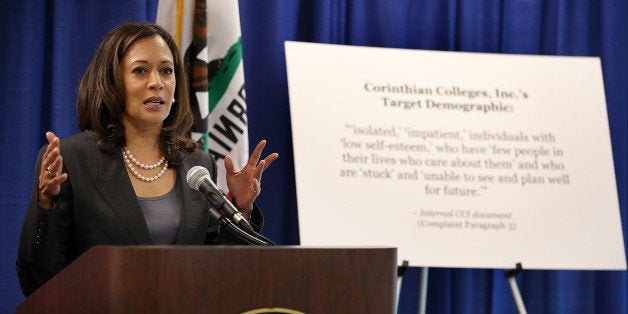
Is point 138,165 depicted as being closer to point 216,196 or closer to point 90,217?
point 90,217

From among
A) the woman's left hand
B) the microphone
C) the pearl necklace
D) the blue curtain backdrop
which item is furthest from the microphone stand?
the blue curtain backdrop

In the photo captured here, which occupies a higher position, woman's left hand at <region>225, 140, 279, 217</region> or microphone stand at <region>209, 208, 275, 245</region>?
woman's left hand at <region>225, 140, 279, 217</region>

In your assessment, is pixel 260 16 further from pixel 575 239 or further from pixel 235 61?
pixel 575 239

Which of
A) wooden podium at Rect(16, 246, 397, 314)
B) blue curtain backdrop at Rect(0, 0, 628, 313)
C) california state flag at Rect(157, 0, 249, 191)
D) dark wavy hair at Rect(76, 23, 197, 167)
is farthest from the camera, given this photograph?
blue curtain backdrop at Rect(0, 0, 628, 313)

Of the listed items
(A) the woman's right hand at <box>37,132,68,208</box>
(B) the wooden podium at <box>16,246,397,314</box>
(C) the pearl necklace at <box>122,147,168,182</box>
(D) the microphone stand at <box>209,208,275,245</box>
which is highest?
(C) the pearl necklace at <box>122,147,168,182</box>

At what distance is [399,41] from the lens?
4.63 meters

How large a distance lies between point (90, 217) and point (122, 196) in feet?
0.30

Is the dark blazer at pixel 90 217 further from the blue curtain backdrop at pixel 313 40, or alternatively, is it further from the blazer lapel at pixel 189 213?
the blue curtain backdrop at pixel 313 40

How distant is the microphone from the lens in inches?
74.5

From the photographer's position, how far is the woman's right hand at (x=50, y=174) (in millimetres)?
1875

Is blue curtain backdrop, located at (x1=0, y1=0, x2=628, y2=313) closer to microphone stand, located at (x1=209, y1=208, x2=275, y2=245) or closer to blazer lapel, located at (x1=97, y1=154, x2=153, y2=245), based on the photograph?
blazer lapel, located at (x1=97, y1=154, x2=153, y2=245)

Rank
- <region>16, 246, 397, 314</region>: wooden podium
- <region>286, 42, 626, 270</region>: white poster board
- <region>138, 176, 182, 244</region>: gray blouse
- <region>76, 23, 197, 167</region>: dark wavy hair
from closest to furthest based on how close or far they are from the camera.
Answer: <region>16, 246, 397, 314</region>: wooden podium → <region>138, 176, 182, 244</region>: gray blouse → <region>76, 23, 197, 167</region>: dark wavy hair → <region>286, 42, 626, 270</region>: white poster board

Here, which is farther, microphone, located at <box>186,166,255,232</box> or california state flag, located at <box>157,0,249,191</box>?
california state flag, located at <box>157,0,249,191</box>

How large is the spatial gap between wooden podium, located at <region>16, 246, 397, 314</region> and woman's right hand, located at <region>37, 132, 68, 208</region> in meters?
0.27
